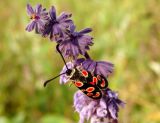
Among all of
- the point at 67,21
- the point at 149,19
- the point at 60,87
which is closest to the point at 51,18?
the point at 67,21

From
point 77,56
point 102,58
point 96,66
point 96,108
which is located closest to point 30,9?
point 77,56

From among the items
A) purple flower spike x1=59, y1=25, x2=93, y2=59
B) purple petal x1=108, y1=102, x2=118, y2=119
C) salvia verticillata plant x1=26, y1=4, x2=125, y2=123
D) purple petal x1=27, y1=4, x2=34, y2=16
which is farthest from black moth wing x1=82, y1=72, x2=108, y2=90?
purple petal x1=27, y1=4, x2=34, y2=16

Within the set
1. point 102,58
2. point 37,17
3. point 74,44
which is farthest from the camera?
point 102,58

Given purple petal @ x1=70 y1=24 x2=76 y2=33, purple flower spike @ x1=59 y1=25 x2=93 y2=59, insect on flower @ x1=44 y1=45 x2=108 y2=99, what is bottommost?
insect on flower @ x1=44 y1=45 x2=108 y2=99

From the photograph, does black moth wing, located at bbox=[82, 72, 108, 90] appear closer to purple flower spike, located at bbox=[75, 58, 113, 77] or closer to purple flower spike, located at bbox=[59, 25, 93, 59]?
purple flower spike, located at bbox=[75, 58, 113, 77]

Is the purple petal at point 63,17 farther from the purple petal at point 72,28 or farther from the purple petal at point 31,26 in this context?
the purple petal at point 31,26

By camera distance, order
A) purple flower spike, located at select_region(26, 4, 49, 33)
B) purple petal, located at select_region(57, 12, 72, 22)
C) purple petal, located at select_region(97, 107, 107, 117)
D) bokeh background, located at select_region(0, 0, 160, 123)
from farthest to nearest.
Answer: bokeh background, located at select_region(0, 0, 160, 123) < purple petal, located at select_region(97, 107, 107, 117) < purple petal, located at select_region(57, 12, 72, 22) < purple flower spike, located at select_region(26, 4, 49, 33)

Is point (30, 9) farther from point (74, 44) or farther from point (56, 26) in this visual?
point (74, 44)
